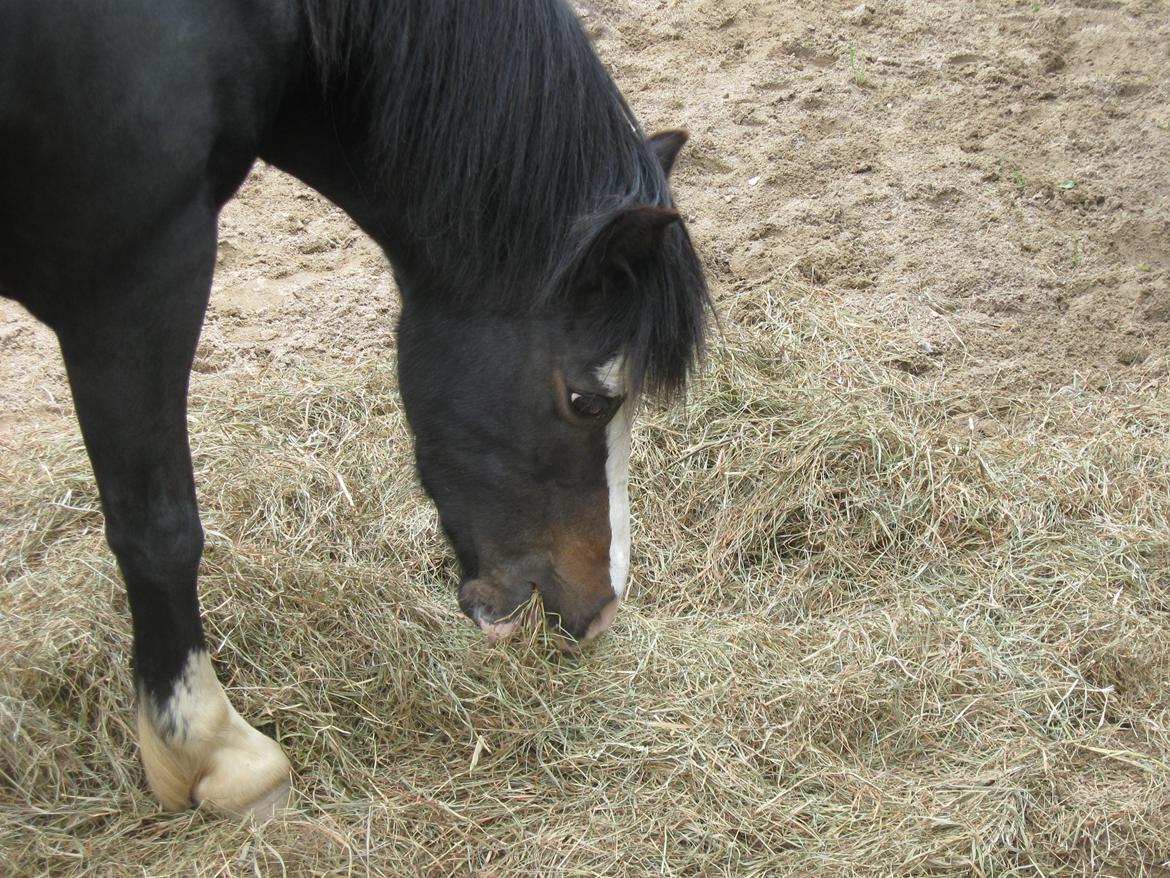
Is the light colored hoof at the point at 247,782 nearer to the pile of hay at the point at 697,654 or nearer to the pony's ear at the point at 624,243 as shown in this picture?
the pile of hay at the point at 697,654

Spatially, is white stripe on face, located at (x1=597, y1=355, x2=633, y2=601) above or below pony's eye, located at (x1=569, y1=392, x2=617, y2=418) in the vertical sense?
below

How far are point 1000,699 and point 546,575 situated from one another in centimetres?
117

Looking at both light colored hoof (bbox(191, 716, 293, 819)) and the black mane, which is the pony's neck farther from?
light colored hoof (bbox(191, 716, 293, 819))

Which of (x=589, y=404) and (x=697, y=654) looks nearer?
(x=589, y=404)

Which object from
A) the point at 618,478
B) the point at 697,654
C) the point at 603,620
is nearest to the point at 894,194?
the point at 697,654

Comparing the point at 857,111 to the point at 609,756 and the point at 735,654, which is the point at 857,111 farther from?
the point at 609,756

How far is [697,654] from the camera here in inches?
114

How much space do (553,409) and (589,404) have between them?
7cm

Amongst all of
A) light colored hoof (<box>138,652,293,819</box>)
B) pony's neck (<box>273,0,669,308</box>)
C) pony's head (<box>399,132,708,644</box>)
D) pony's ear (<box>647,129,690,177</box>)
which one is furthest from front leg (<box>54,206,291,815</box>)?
pony's ear (<box>647,129,690,177</box>)

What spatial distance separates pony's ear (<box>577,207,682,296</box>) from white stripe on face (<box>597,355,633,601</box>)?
0.66 feet

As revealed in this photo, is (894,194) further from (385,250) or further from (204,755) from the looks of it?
(204,755)

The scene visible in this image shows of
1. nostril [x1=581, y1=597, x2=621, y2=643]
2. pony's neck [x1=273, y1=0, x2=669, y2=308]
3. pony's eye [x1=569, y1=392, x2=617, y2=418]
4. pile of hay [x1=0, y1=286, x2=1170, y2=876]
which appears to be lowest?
pile of hay [x1=0, y1=286, x2=1170, y2=876]

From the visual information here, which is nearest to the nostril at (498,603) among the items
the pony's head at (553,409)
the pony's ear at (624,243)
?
the pony's head at (553,409)

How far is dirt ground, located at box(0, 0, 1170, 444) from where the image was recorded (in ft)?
13.2
